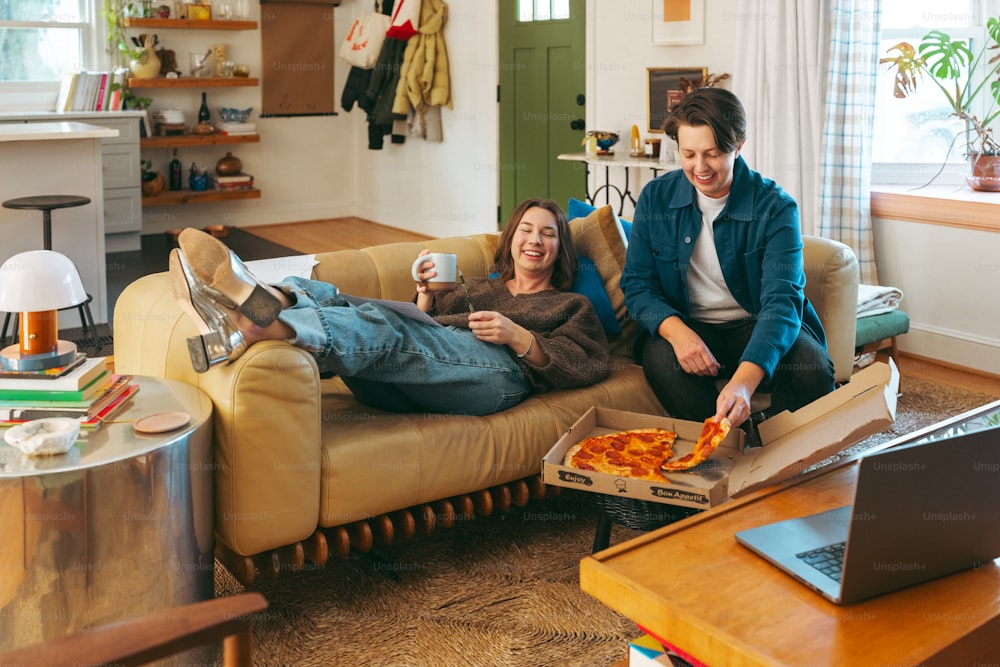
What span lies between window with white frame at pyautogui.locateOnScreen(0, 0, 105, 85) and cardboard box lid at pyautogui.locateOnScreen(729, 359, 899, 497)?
239 inches

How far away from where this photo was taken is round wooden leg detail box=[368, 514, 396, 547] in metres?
2.23

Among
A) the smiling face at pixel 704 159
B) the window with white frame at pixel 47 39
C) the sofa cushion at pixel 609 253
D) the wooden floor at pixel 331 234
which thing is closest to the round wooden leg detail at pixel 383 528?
the sofa cushion at pixel 609 253

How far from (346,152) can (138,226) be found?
6.66 feet

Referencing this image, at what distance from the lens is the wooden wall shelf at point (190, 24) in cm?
670

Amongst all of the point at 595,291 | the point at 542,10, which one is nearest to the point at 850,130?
the point at 595,291

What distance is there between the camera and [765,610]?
1383mm

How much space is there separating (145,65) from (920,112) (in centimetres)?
490

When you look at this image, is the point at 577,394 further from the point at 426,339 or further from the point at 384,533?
the point at 384,533

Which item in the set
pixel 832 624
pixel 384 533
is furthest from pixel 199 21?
pixel 832 624

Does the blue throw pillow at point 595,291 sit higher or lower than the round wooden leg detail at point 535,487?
higher

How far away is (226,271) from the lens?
198cm

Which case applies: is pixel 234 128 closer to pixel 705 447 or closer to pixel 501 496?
pixel 501 496

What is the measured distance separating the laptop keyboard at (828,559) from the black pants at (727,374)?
3.35 feet

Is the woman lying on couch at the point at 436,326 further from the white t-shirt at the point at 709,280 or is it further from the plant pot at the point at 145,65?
the plant pot at the point at 145,65
